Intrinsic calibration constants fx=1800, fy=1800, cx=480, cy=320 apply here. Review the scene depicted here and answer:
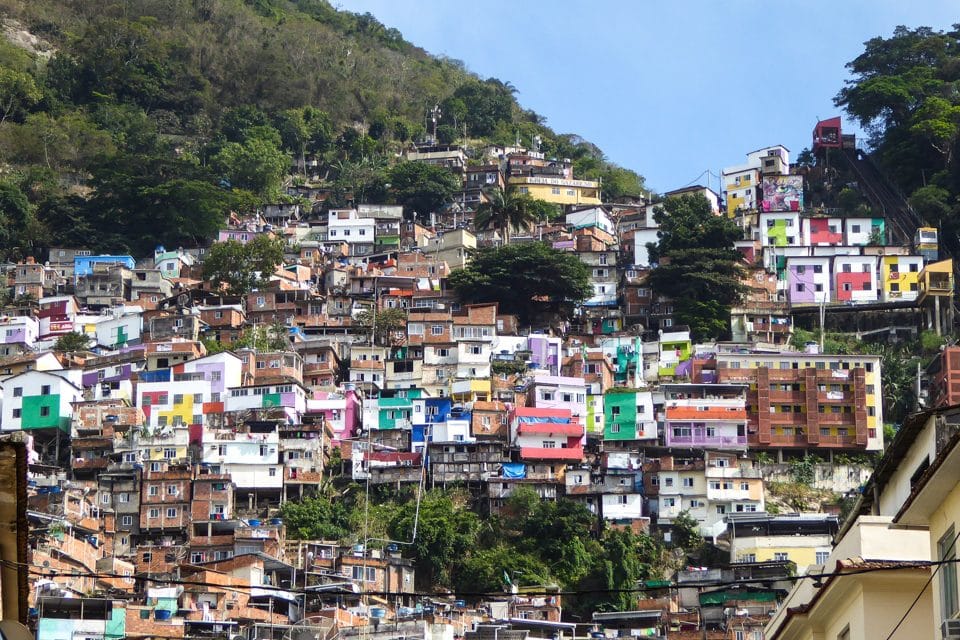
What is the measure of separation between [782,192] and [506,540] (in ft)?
138

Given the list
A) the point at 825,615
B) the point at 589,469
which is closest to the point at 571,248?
the point at 589,469

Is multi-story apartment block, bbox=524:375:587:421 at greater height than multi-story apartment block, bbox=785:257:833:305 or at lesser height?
lesser

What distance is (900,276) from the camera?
82.9 m

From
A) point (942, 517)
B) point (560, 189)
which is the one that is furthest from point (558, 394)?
point (942, 517)

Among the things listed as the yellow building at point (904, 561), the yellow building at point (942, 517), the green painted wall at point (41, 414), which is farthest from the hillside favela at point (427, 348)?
the yellow building at point (942, 517)

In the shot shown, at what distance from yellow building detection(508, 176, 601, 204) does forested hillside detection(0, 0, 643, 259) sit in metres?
4.88

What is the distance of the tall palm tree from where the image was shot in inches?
3706

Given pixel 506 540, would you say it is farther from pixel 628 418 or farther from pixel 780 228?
pixel 780 228

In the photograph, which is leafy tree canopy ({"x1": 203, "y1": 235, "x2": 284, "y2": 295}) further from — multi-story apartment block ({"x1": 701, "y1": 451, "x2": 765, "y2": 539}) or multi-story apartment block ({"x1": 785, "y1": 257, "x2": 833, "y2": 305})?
multi-story apartment block ({"x1": 701, "y1": 451, "x2": 765, "y2": 539})

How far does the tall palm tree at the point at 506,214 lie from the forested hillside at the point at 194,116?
29.5ft

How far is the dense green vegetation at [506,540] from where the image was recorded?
189ft

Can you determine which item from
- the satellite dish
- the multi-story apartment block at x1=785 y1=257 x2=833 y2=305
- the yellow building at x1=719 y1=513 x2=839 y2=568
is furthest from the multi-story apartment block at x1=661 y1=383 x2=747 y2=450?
the satellite dish

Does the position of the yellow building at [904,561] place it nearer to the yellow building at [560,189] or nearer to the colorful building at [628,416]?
the colorful building at [628,416]

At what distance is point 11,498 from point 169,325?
67185mm
